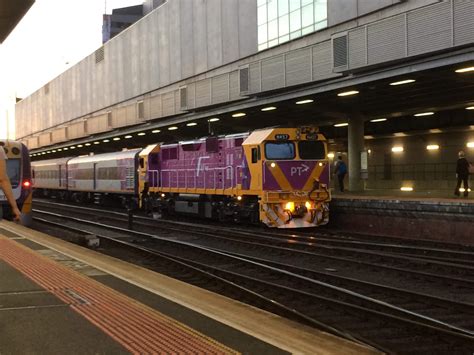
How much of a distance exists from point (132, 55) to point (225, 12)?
16.6 m

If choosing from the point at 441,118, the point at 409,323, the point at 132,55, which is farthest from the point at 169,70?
the point at 409,323

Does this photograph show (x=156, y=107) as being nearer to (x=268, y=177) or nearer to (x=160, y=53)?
(x=160, y=53)

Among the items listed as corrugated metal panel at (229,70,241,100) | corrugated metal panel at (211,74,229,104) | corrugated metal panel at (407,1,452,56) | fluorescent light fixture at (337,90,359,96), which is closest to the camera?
corrugated metal panel at (407,1,452,56)

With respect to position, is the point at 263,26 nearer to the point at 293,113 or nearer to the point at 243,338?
the point at 293,113

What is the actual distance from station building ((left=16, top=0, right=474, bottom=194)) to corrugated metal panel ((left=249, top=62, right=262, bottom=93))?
6cm

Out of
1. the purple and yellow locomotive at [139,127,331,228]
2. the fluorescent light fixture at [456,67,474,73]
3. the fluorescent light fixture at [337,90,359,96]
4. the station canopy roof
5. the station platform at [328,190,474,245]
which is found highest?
the fluorescent light fixture at [456,67,474,73]

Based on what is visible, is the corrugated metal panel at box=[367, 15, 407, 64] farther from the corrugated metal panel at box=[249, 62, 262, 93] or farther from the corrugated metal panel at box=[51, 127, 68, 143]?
the corrugated metal panel at box=[51, 127, 68, 143]

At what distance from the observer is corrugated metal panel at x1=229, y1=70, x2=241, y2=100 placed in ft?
87.8

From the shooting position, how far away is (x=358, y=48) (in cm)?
1945

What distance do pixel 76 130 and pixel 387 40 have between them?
3928cm

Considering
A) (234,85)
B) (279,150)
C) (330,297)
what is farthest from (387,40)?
(330,297)

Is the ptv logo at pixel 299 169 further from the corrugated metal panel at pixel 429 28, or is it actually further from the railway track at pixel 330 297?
the corrugated metal panel at pixel 429 28

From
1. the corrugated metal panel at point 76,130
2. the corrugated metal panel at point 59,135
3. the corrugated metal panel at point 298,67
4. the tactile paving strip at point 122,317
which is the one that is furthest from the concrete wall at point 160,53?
the tactile paving strip at point 122,317

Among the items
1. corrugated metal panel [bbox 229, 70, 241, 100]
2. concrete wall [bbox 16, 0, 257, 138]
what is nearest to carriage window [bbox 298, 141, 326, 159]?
corrugated metal panel [bbox 229, 70, 241, 100]
